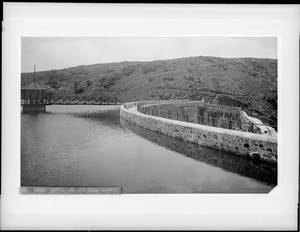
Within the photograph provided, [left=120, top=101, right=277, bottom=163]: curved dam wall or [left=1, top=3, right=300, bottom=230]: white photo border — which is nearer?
[left=1, top=3, right=300, bottom=230]: white photo border

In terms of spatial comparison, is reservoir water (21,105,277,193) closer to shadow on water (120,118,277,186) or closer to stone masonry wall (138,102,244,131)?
shadow on water (120,118,277,186)

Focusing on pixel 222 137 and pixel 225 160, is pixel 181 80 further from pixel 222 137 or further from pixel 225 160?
pixel 225 160

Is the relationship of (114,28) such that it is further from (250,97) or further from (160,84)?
(250,97)

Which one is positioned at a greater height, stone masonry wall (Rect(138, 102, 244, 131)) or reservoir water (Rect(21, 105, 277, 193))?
stone masonry wall (Rect(138, 102, 244, 131))

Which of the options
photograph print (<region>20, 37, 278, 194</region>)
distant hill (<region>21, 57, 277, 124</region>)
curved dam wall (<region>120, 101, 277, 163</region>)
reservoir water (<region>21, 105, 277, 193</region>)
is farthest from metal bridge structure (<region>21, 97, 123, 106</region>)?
curved dam wall (<region>120, 101, 277, 163</region>)

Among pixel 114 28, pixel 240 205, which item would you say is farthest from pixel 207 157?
pixel 114 28

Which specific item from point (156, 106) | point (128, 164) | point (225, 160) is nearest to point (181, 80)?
point (156, 106)
